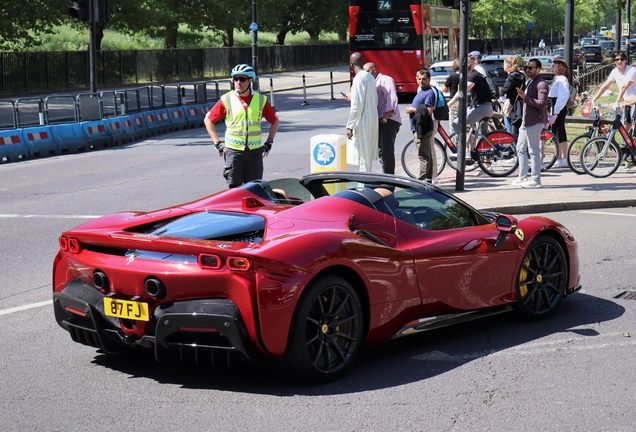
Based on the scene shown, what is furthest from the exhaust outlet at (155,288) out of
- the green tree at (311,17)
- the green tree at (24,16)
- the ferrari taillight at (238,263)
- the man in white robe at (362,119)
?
the green tree at (311,17)

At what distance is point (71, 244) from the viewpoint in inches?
237

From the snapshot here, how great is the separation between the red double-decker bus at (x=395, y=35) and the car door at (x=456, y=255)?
1106 inches

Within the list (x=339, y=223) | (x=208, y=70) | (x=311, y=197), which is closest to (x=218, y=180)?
(x=311, y=197)

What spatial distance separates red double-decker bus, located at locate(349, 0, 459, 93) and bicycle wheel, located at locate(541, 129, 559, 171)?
17804 millimetres

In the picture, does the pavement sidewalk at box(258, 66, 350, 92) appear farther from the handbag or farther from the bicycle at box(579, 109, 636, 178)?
the bicycle at box(579, 109, 636, 178)

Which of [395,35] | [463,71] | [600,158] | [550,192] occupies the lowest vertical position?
[550,192]

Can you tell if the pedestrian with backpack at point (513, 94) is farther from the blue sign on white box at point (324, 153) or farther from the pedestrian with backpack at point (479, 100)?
the blue sign on white box at point (324, 153)

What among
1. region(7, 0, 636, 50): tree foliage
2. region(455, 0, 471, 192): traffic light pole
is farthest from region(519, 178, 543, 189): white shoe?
region(7, 0, 636, 50): tree foliage

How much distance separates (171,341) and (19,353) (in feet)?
5.10

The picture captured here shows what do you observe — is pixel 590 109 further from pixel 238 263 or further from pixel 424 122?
pixel 238 263

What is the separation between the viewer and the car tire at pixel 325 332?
217 inches

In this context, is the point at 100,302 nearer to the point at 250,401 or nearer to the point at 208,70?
the point at 250,401

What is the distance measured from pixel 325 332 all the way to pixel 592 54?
69.4 m

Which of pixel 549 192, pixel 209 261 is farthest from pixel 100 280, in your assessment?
pixel 549 192
